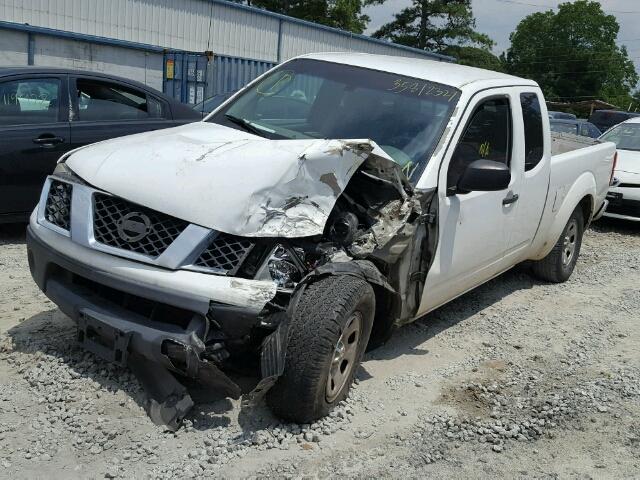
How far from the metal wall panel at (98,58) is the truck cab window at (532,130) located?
1269 centimetres

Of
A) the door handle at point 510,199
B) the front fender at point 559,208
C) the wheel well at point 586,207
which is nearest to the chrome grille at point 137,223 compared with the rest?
the door handle at point 510,199

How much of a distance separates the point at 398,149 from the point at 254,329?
1.70m

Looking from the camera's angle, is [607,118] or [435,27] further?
[435,27]

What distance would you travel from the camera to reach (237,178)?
365cm

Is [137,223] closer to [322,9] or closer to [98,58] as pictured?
[98,58]

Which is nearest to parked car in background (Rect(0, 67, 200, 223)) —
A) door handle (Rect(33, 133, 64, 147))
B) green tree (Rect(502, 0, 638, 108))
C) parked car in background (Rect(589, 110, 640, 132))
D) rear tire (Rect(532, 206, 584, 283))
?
door handle (Rect(33, 133, 64, 147))

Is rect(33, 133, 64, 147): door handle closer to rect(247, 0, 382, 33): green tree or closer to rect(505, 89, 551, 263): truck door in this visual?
rect(505, 89, 551, 263): truck door

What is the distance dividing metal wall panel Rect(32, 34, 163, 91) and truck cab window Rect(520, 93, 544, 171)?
12694 millimetres

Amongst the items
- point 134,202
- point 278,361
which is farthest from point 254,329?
point 134,202

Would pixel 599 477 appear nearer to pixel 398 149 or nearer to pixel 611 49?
pixel 398 149

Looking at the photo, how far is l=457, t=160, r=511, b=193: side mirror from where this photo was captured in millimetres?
4457

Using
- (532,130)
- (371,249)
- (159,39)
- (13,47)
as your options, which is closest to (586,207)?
(532,130)

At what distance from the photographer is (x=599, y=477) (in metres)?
3.60

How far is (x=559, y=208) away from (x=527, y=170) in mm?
1005
